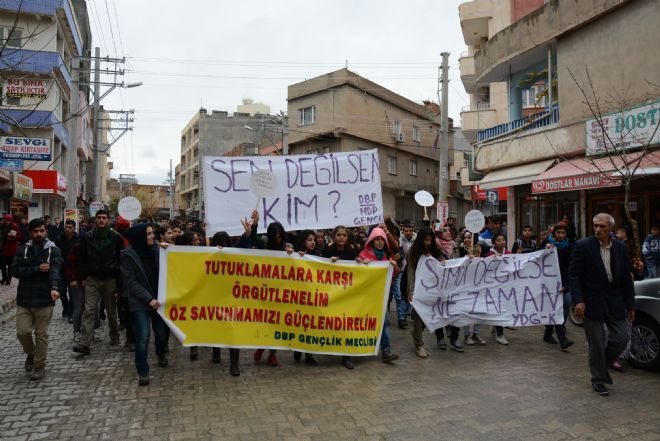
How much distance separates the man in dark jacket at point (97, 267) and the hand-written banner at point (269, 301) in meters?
1.61

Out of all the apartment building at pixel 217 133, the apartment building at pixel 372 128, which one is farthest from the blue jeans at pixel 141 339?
the apartment building at pixel 217 133

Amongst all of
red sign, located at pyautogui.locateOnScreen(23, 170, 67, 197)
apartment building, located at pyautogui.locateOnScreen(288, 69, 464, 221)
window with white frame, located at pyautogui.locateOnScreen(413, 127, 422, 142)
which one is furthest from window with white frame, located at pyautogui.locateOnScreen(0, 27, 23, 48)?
window with white frame, located at pyautogui.locateOnScreen(413, 127, 422, 142)

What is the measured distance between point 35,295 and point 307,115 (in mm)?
30377

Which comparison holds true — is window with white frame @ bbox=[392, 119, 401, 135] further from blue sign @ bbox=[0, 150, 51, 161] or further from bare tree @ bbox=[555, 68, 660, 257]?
blue sign @ bbox=[0, 150, 51, 161]

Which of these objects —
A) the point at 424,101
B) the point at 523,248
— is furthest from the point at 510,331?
the point at 424,101

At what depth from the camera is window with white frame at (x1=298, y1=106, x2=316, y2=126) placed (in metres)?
34.6

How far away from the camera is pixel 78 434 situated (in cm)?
437

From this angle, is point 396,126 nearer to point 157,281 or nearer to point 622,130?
point 622,130

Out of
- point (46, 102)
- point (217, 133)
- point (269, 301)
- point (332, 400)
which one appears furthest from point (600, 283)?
point (217, 133)

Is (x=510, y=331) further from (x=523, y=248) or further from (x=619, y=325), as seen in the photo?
(x=619, y=325)

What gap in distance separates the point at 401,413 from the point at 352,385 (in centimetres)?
97

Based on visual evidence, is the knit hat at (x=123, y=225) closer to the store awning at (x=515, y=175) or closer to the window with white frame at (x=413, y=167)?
the store awning at (x=515, y=175)

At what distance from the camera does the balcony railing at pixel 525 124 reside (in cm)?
1611

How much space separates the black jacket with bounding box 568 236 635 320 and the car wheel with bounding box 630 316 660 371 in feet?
2.94
